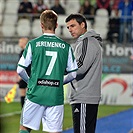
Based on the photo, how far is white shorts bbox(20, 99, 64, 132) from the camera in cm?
628

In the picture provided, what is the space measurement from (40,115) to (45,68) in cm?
51

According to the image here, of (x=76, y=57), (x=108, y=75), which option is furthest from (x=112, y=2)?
(x=76, y=57)

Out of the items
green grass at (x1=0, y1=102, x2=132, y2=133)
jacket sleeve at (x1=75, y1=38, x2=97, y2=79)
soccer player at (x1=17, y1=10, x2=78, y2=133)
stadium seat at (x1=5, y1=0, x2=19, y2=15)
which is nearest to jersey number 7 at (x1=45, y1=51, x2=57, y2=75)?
soccer player at (x1=17, y1=10, x2=78, y2=133)

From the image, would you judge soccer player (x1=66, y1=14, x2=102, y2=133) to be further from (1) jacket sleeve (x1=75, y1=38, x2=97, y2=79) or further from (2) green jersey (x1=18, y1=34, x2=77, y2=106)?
(2) green jersey (x1=18, y1=34, x2=77, y2=106)

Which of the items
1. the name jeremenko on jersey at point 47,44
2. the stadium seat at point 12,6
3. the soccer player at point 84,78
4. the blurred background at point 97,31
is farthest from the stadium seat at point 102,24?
→ the name jeremenko on jersey at point 47,44

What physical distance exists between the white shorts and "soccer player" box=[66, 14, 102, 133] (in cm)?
61

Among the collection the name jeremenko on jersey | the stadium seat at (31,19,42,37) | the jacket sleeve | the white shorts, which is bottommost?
the white shorts

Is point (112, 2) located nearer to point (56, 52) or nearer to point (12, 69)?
point (12, 69)

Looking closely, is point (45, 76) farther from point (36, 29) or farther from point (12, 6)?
point (12, 6)

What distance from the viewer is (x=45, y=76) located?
6203 millimetres

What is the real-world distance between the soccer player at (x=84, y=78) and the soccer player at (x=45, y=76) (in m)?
0.53

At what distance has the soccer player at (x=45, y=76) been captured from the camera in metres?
6.21

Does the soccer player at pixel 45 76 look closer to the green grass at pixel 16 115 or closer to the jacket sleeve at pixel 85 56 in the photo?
the jacket sleeve at pixel 85 56

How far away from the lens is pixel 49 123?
6.32 m
